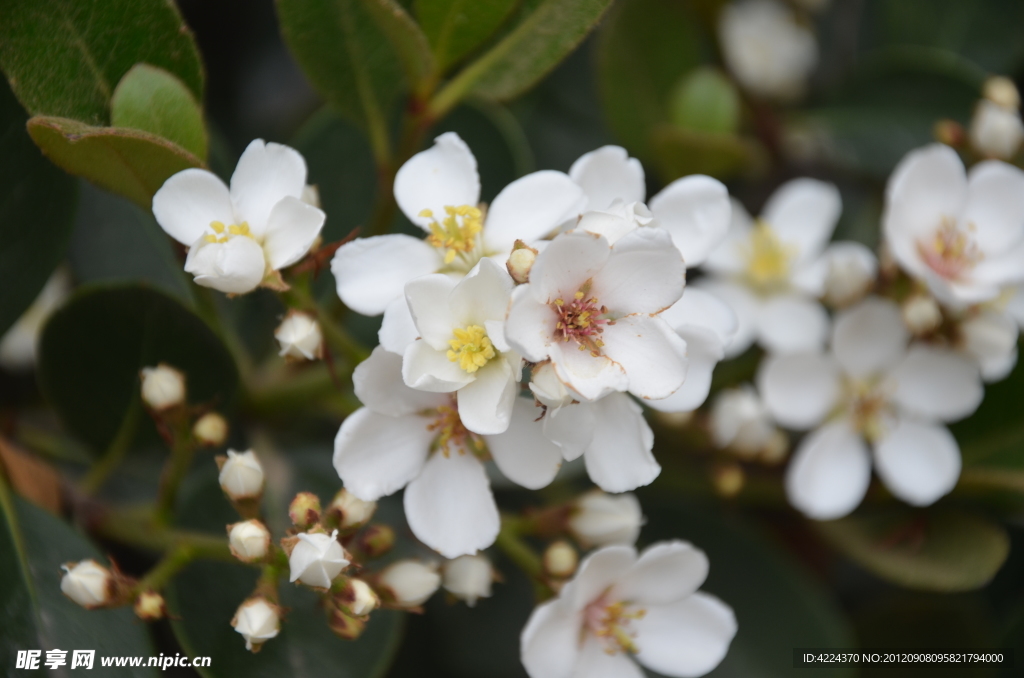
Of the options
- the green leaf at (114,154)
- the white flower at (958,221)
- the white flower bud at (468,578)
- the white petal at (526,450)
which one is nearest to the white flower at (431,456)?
the white petal at (526,450)

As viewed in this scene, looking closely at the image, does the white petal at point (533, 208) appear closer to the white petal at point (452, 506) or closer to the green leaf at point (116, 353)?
the white petal at point (452, 506)

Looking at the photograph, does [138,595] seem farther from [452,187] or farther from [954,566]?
[954,566]

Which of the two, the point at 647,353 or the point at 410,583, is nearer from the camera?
the point at 647,353

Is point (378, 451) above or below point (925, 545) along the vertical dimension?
above

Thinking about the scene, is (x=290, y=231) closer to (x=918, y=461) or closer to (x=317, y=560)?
(x=317, y=560)

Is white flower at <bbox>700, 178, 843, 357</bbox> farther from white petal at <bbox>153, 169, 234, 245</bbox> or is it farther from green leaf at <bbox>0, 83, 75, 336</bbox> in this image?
green leaf at <bbox>0, 83, 75, 336</bbox>

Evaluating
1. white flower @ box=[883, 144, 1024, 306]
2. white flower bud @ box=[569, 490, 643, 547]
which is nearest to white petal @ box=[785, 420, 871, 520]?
white flower @ box=[883, 144, 1024, 306]

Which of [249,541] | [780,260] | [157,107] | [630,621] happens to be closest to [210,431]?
[249,541]
